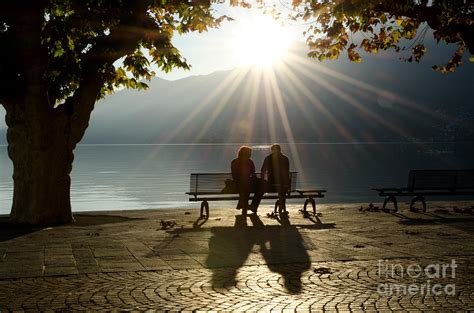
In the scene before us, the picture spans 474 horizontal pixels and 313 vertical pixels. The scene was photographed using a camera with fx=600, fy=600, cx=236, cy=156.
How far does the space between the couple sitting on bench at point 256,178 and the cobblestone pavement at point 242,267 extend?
1.90 m

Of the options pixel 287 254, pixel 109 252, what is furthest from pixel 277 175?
pixel 109 252

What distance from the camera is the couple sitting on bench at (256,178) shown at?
53.6 feet

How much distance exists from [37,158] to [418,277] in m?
11.0

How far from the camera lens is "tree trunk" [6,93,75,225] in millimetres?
15789

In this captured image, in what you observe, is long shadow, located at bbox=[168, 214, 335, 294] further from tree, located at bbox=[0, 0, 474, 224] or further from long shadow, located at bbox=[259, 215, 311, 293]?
tree, located at bbox=[0, 0, 474, 224]

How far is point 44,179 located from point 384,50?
9.59 meters

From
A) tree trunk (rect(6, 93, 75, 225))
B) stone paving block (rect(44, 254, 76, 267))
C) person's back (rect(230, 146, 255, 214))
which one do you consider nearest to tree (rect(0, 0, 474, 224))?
tree trunk (rect(6, 93, 75, 225))

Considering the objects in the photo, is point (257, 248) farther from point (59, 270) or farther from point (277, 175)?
point (277, 175)

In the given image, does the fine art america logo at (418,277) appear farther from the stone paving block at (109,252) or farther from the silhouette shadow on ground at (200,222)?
the silhouette shadow on ground at (200,222)

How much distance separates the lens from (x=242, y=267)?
9.02m

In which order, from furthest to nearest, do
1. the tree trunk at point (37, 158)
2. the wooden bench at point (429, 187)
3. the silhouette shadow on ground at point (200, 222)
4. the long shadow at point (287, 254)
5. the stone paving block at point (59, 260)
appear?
the wooden bench at point (429, 187), the tree trunk at point (37, 158), the silhouette shadow on ground at point (200, 222), the stone paving block at point (59, 260), the long shadow at point (287, 254)

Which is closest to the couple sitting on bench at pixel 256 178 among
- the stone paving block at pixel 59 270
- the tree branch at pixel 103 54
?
the tree branch at pixel 103 54

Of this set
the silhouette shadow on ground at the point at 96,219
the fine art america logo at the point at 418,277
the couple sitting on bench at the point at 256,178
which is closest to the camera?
the fine art america logo at the point at 418,277

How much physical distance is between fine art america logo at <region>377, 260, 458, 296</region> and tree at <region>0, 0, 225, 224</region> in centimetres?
892
